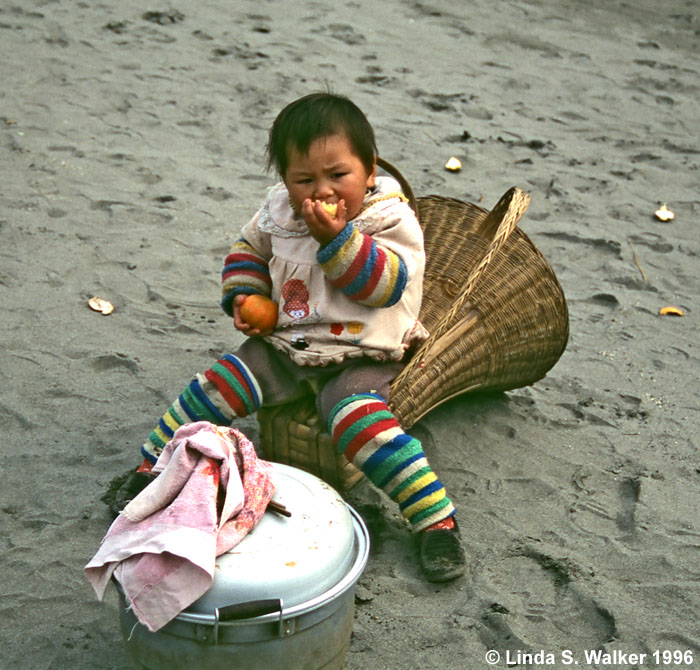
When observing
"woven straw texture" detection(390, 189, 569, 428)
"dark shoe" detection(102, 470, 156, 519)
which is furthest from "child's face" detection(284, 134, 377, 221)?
"dark shoe" detection(102, 470, 156, 519)

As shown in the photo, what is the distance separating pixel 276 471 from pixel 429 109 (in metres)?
4.21

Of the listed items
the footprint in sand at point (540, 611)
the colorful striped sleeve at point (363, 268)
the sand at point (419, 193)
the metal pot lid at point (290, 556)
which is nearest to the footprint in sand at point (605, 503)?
the sand at point (419, 193)

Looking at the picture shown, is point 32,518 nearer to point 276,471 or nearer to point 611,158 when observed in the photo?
point 276,471

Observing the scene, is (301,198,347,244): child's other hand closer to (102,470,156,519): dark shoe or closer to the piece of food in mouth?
the piece of food in mouth

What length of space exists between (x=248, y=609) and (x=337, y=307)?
107 centimetres

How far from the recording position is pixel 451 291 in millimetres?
3355

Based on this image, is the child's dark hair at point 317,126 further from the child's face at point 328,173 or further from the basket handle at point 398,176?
the basket handle at point 398,176

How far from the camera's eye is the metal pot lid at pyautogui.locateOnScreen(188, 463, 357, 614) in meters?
1.87

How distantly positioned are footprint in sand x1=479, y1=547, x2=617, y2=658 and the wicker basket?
531 mm

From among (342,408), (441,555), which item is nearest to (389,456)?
(342,408)

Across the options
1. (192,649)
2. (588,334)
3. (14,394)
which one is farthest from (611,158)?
(192,649)

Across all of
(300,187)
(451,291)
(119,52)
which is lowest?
(119,52)

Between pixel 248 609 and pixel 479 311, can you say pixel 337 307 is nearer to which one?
pixel 479 311

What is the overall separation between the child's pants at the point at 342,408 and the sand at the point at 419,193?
8.0 inches
